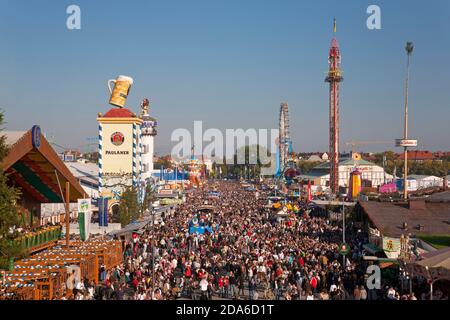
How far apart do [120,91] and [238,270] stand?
144 feet

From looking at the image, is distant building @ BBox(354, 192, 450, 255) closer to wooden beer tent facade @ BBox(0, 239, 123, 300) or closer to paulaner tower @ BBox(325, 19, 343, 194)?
wooden beer tent facade @ BBox(0, 239, 123, 300)

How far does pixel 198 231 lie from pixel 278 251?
27.3ft

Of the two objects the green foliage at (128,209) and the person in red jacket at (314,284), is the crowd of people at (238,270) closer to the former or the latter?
the person in red jacket at (314,284)

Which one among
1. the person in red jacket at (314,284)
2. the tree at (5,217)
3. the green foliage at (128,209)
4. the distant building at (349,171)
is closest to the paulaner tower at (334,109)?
the distant building at (349,171)

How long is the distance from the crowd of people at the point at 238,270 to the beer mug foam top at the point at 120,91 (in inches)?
1259

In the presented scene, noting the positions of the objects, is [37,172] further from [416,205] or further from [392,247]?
[416,205]

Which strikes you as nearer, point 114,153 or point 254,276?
point 254,276

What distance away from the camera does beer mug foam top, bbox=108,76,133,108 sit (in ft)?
198

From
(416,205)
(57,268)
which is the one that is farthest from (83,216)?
(416,205)

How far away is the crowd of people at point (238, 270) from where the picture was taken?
17109mm

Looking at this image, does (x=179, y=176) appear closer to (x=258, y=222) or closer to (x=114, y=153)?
(x=114, y=153)

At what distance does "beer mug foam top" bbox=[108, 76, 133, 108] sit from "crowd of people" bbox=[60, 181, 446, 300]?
32.0 meters
